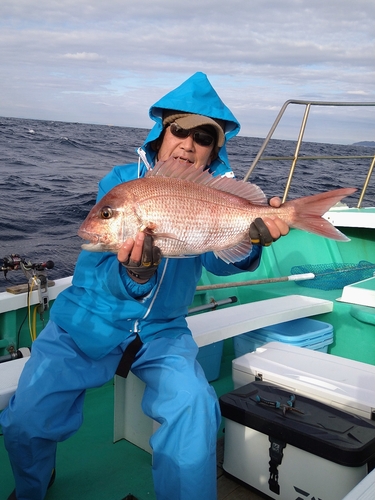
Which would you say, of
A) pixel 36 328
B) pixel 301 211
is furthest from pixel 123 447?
pixel 301 211

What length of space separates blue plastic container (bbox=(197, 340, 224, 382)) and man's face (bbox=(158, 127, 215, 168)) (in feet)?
5.68

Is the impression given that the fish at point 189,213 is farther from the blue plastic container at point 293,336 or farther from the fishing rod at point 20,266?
the blue plastic container at point 293,336

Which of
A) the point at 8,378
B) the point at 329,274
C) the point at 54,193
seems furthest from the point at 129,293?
the point at 54,193

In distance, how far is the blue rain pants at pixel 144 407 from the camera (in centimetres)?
230

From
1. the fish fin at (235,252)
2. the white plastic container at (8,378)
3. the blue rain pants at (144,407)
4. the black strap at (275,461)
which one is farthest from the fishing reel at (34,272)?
the black strap at (275,461)

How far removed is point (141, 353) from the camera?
2.71 meters

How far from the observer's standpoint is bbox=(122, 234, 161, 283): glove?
2158mm

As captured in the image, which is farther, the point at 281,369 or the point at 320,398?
the point at 281,369

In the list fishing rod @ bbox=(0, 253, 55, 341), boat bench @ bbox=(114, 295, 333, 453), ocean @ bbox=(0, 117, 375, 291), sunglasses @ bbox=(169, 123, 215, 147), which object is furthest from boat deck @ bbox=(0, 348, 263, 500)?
ocean @ bbox=(0, 117, 375, 291)

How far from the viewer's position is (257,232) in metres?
2.47

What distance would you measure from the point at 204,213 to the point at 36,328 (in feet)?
6.60

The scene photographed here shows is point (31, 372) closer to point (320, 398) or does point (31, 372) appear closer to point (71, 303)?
point (71, 303)

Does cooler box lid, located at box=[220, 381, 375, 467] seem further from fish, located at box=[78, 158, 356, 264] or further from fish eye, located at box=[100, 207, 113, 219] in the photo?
fish eye, located at box=[100, 207, 113, 219]

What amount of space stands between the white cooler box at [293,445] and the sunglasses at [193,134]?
1.54m
